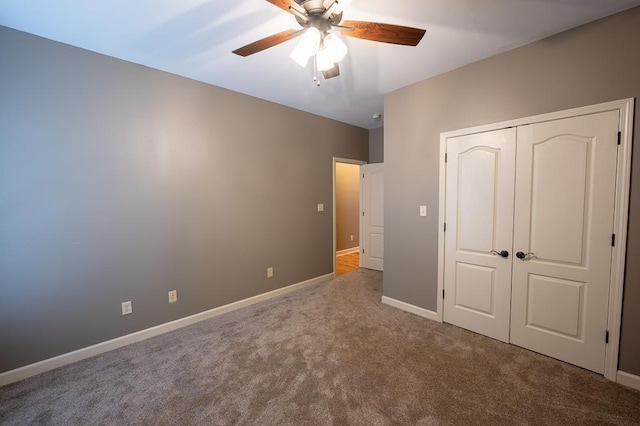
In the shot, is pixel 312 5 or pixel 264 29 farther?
pixel 264 29

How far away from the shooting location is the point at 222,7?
1.79 metres

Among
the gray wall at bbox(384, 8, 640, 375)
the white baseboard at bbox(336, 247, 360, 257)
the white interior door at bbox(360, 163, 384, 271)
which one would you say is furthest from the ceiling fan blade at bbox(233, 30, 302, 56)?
the white baseboard at bbox(336, 247, 360, 257)

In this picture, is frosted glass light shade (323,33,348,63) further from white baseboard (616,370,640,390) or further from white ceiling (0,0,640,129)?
white baseboard (616,370,640,390)

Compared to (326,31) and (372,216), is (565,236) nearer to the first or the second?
(326,31)

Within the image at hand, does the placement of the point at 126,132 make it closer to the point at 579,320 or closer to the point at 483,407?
the point at 483,407

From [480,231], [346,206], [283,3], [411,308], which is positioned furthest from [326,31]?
[346,206]

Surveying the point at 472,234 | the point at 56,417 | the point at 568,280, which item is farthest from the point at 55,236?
the point at 568,280

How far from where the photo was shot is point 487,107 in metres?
2.48

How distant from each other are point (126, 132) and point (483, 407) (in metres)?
3.65

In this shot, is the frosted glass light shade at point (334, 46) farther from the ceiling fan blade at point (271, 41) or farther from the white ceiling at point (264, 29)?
the white ceiling at point (264, 29)

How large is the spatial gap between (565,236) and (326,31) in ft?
7.95

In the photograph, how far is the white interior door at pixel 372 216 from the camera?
4.82 metres

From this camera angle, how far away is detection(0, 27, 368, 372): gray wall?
6.63 ft

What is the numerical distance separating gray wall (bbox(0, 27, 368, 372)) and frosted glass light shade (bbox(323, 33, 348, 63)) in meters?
1.93
